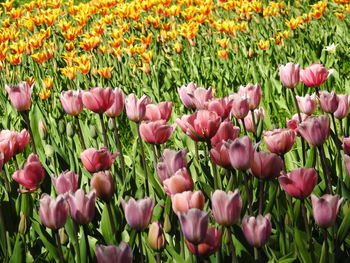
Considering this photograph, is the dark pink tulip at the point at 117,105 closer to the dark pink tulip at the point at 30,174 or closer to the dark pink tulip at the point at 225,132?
the dark pink tulip at the point at 30,174

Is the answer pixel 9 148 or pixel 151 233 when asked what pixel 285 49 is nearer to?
pixel 9 148

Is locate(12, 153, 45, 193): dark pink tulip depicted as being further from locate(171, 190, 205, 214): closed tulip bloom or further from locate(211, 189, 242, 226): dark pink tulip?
locate(211, 189, 242, 226): dark pink tulip

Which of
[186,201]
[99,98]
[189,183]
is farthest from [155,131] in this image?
[186,201]

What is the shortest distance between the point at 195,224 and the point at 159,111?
36.5 inches

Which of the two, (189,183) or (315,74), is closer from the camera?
(189,183)

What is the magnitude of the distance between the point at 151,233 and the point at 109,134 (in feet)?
5.09

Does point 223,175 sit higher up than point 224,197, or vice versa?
point 224,197

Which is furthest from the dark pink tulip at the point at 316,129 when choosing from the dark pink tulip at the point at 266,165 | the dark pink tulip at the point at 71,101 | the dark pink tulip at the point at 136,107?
the dark pink tulip at the point at 71,101

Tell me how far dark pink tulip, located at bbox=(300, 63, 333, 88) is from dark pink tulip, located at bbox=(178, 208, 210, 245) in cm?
129

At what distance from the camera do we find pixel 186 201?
1443 mm

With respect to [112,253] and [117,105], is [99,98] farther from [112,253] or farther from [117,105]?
[112,253]

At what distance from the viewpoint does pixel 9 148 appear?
6.65ft

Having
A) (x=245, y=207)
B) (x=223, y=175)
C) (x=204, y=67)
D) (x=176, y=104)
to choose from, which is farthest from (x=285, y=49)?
(x=245, y=207)

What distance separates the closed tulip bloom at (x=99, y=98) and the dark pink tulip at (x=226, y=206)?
3.00 feet
